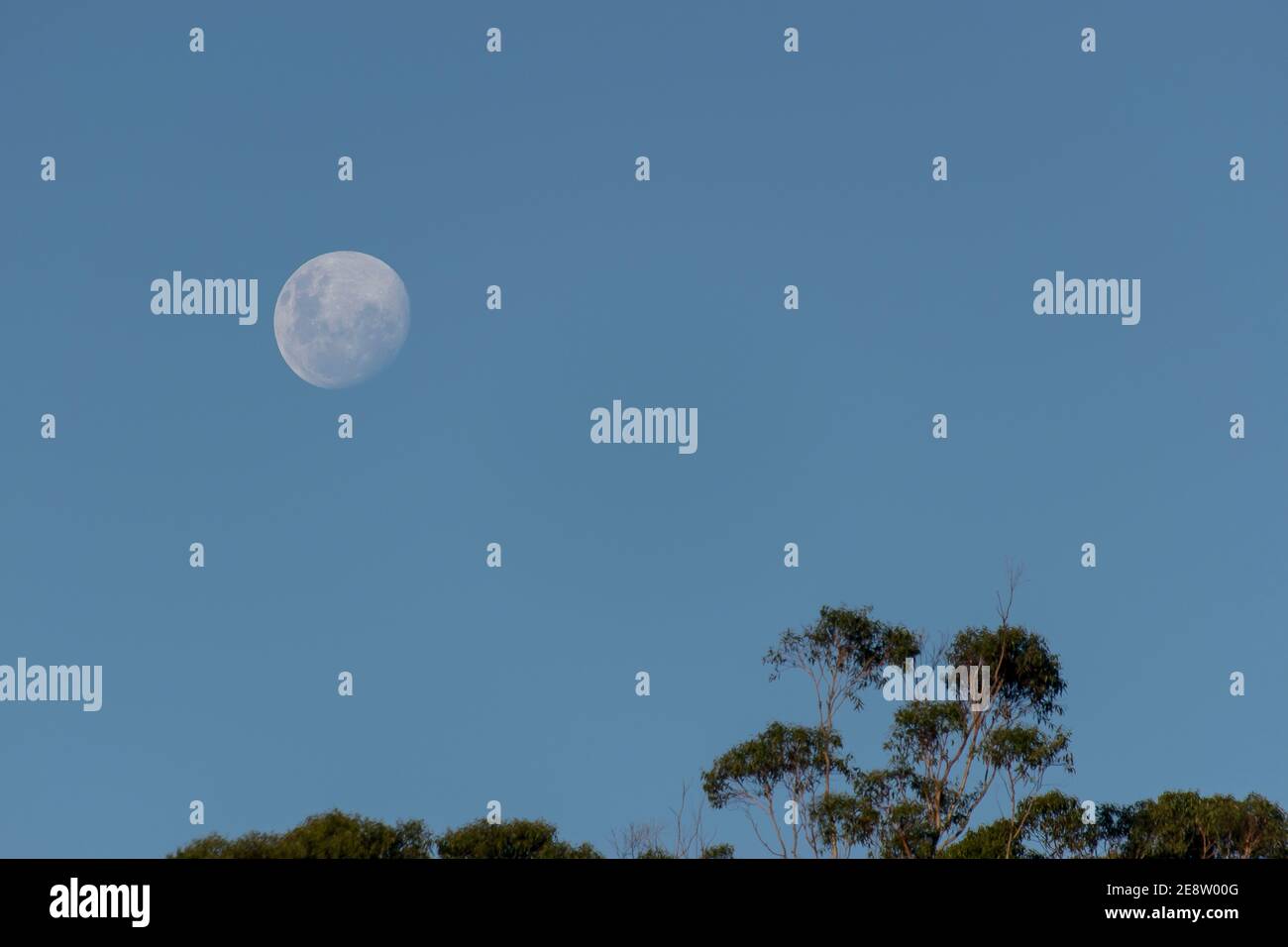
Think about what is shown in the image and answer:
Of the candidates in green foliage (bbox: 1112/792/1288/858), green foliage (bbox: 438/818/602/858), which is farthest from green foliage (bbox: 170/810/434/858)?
green foliage (bbox: 1112/792/1288/858)

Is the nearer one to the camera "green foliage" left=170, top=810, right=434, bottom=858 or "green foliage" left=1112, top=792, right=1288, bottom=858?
"green foliage" left=1112, top=792, right=1288, bottom=858

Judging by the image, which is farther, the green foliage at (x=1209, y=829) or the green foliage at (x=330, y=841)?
the green foliage at (x=330, y=841)

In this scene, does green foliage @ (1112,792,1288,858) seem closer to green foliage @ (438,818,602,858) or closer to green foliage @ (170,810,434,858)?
green foliage @ (438,818,602,858)

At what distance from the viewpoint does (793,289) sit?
36312 millimetres

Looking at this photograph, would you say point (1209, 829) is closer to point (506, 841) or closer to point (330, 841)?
point (506, 841)

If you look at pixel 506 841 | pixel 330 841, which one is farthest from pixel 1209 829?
pixel 330 841

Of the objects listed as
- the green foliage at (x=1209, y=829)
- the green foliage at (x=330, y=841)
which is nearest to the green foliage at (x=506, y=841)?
the green foliage at (x=330, y=841)

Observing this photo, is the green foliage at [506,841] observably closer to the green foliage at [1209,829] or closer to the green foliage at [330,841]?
the green foliage at [330,841]
